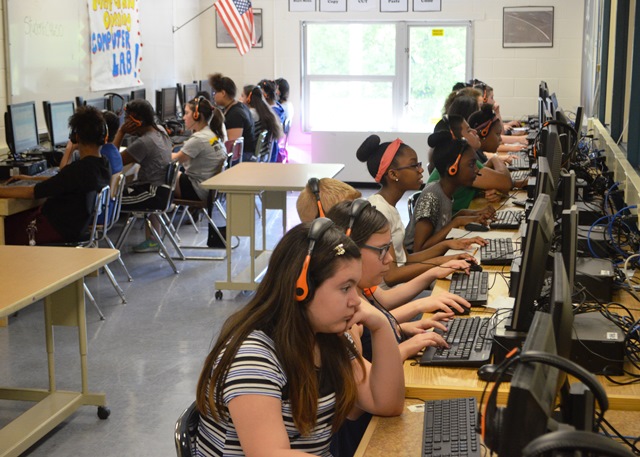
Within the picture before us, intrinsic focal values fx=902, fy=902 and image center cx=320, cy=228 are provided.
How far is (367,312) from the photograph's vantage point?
198 cm

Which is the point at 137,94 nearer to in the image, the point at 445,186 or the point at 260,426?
the point at 445,186

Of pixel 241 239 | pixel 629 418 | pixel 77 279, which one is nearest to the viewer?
pixel 629 418

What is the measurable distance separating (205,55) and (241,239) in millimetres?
3866

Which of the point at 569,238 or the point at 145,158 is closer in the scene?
the point at 569,238

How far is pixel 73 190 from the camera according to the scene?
4.96 m

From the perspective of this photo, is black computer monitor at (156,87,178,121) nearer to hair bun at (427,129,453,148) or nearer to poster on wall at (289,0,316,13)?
poster on wall at (289,0,316,13)

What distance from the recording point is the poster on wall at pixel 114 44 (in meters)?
7.51

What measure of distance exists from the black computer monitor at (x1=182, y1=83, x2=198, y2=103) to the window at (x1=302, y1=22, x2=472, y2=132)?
1.43 m

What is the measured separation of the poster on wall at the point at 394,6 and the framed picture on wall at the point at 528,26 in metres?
1.06

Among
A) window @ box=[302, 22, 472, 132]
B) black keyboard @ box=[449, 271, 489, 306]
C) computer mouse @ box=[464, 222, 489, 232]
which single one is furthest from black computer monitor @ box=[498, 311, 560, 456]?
window @ box=[302, 22, 472, 132]

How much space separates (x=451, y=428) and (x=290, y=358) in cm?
39

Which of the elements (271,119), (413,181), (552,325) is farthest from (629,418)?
(271,119)

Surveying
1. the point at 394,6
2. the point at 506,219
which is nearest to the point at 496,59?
the point at 394,6

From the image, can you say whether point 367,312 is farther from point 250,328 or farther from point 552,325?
point 552,325
